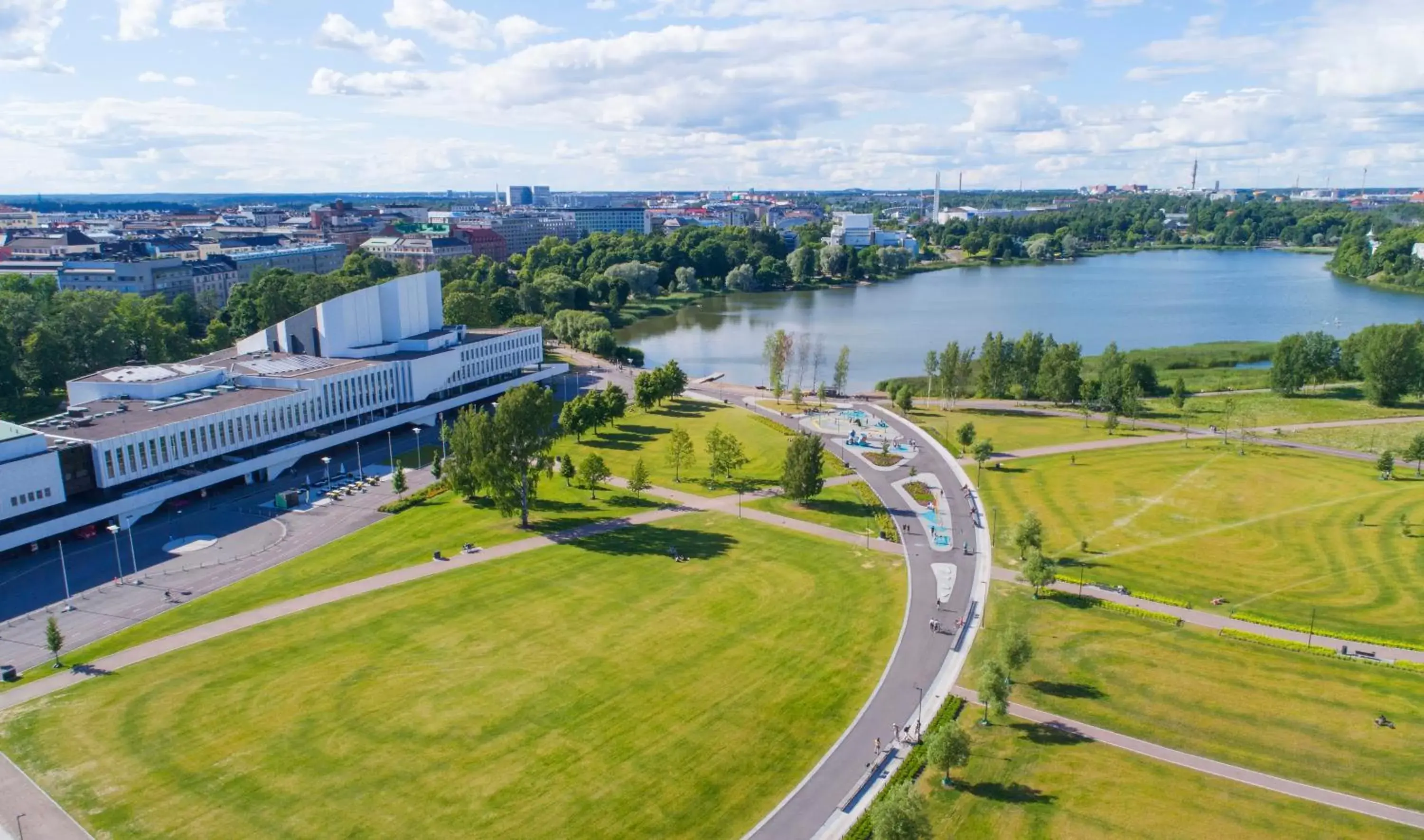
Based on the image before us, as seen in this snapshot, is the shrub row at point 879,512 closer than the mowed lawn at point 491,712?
No

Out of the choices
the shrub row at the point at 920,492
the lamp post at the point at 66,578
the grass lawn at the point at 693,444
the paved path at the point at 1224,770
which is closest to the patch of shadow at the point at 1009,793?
the paved path at the point at 1224,770

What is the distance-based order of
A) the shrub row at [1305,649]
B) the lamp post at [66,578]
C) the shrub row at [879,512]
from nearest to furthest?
the shrub row at [1305,649]
the lamp post at [66,578]
the shrub row at [879,512]

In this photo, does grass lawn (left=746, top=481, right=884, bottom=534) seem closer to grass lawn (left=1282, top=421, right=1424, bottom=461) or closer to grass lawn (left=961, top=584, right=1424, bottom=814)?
grass lawn (left=961, top=584, right=1424, bottom=814)

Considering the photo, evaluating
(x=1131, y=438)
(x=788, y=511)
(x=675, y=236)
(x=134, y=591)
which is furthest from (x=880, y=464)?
(x=675, y=236)

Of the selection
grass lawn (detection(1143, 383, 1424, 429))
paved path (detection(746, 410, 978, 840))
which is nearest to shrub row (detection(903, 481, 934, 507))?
paved path (detection(746, 410, 978, 840))

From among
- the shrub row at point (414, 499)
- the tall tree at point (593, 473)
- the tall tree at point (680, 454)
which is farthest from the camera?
the tall tree at point (680, 454)

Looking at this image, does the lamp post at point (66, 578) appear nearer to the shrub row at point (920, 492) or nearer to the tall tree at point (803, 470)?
the tall tree at point (803, 470)

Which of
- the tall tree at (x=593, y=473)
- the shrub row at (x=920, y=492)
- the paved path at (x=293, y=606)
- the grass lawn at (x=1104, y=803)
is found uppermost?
the tall tree at (x=593, y=473)
